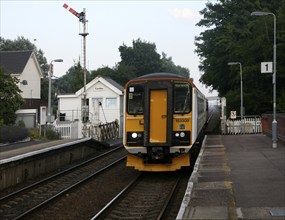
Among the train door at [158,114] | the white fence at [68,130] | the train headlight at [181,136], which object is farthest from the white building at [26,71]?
the train headlight at [181,136]

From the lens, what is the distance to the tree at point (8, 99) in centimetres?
2980

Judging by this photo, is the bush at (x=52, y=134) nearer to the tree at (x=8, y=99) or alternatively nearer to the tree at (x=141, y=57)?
the tree at (x=8, y=99)

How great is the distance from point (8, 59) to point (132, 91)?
39172 mm

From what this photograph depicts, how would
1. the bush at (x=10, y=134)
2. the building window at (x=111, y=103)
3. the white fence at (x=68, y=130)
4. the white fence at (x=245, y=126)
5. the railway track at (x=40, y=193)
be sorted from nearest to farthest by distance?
the railway track at (x=40, y=193) < the bush at (x=10, y=134) < the white fence at (x=68, y=130) < the white fence at (x=245, y=126) < the building window at (x=111, y=103)

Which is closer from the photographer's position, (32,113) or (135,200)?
(135,200)

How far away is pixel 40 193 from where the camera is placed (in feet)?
41.7

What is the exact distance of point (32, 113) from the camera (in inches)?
1457

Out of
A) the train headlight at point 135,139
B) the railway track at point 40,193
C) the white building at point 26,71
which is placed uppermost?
the white building at point 26,71

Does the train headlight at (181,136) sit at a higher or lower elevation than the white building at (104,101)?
lower

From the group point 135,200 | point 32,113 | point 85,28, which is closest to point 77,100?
point 32,113

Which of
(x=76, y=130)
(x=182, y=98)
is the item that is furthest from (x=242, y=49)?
(x=182, y=98)

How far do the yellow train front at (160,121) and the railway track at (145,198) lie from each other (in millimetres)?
634

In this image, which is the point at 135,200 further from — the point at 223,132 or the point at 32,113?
the point at 32,113

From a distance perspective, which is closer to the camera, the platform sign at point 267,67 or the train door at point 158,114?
the train door at point 158,114
